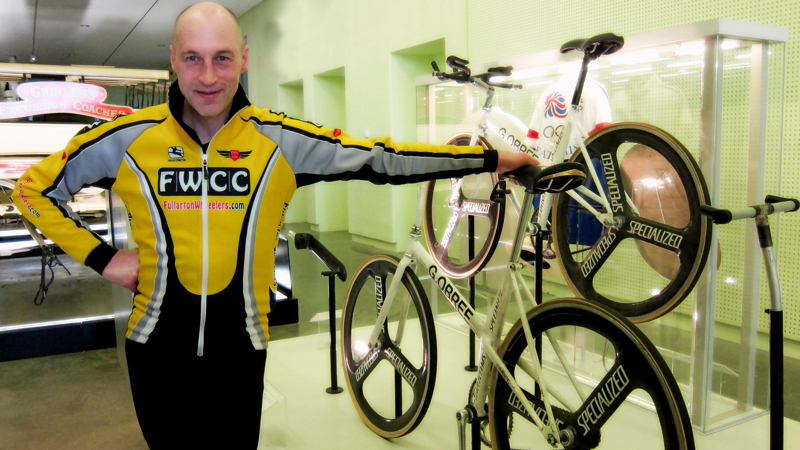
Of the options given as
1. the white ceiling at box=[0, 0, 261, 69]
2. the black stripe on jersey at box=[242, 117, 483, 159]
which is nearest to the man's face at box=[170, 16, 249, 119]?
the black stripe on jersey at box=[242, 117, 483, 159]

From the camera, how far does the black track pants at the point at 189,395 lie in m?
1.34

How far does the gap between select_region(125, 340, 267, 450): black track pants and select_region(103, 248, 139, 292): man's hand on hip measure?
5.5 inches

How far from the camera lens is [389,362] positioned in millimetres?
2787

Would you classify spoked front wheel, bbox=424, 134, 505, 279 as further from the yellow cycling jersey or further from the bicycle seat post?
the yellow cycling jersey

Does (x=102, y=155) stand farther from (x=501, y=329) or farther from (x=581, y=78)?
(x=581, y=78)

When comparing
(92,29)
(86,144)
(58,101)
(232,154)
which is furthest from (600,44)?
(92,29)

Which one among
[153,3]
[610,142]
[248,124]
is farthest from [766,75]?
[153,3]

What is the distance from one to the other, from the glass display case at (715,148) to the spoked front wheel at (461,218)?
60 cm

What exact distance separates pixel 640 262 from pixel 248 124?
1.92 m

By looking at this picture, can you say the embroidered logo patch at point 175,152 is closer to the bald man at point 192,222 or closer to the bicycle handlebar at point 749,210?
the bald man at point 192,222

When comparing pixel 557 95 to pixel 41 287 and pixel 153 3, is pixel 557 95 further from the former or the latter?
pixel 153 3

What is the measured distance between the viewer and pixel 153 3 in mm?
10055

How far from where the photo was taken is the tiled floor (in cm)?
260

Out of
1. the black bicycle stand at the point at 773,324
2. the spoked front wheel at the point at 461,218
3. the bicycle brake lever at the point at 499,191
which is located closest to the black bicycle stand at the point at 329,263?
the spoked front wheel at the point at 461,218
